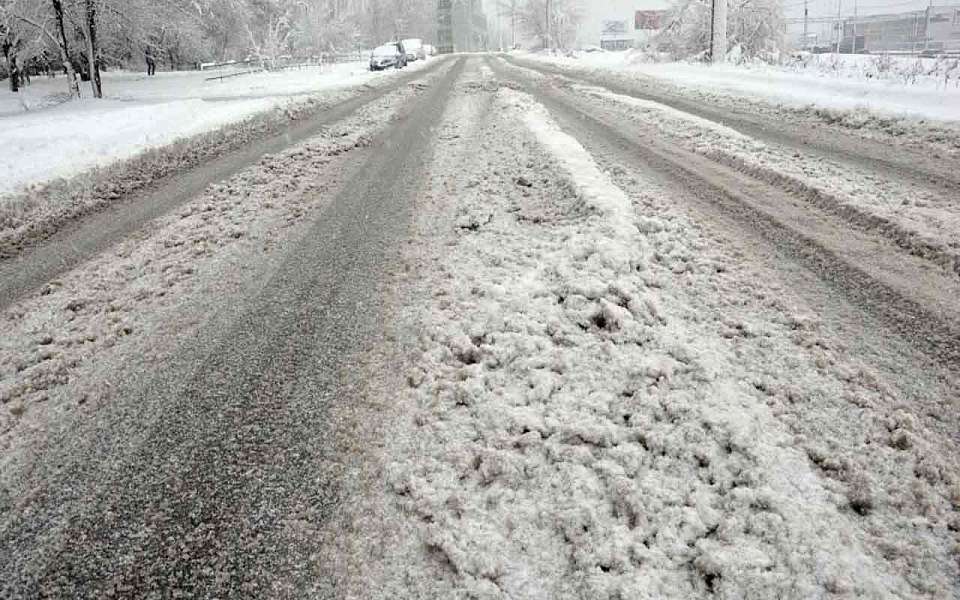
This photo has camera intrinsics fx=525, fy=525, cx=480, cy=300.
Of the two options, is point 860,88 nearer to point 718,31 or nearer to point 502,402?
point 718,31

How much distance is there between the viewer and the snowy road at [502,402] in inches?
62.9

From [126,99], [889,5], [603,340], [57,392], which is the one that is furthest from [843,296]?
[889,5]

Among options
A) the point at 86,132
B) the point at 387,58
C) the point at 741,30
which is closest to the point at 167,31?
the point at 387,58

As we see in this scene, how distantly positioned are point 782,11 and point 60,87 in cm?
3482

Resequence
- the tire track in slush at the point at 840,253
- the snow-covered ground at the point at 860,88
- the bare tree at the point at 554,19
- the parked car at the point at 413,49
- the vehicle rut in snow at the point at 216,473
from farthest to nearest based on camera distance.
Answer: the bare tree at the point at 554,19 < the parked car at the point at 413,49 < the snow-covered ground at the point at 860,88 < the tire track in slush at the point at 840,253 < the vehicle rut in snow at the point at 216,473

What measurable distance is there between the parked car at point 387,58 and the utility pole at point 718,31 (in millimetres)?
20524

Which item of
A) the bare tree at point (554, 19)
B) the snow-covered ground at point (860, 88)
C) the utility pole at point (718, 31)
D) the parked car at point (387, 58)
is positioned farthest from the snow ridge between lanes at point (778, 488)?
the bare tree at point (554, 19)

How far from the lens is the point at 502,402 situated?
2.29 meters

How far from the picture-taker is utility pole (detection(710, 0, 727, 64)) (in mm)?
22484

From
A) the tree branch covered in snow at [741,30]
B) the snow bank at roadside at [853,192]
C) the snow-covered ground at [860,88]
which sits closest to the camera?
the snow bank at roadside at [853,192]

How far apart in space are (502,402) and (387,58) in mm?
37323

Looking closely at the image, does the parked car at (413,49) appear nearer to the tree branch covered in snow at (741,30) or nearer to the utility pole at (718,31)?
the tree branch covered in snow at (741,30)

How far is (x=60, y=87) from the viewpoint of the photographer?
25.4 m

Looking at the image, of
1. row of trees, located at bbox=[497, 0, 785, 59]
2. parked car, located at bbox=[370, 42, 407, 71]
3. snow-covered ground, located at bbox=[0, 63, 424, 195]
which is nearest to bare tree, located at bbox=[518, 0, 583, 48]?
parked car, located at bbox=[370, 42, 407, 71]
